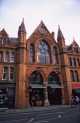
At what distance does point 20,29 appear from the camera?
3425 centimetres

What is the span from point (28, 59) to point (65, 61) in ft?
25.3

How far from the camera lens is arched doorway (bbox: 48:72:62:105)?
32.8 meters

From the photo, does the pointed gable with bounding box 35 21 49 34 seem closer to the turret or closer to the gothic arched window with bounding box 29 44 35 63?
the turret

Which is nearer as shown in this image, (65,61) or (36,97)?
(36,97)

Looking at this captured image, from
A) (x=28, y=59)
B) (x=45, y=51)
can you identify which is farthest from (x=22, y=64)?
(x=45, y=51)

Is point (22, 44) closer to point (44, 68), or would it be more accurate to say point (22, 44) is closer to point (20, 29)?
point (20, 29)

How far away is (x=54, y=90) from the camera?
33469 mm

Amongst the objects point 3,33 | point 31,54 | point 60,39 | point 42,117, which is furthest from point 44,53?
point 42,117

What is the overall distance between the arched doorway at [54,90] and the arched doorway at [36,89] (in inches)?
68.9

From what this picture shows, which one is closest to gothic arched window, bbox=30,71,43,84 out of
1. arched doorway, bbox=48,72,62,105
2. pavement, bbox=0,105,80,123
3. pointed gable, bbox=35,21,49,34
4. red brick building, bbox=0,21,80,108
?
red brick building, bbox=0,21,80,108

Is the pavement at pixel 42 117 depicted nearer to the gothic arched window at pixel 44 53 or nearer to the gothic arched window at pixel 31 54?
the gothic arched window at pixel 31 54

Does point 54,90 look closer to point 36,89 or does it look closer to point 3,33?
point 36,89

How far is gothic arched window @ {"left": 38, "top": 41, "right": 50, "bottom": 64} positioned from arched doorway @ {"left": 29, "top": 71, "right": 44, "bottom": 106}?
2.94m

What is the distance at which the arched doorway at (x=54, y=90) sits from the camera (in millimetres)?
32750
